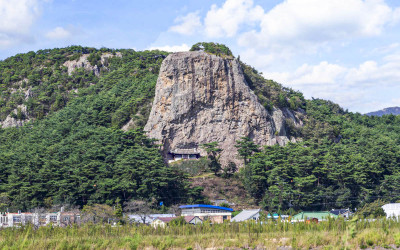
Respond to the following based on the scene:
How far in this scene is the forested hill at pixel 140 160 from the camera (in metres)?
39.8

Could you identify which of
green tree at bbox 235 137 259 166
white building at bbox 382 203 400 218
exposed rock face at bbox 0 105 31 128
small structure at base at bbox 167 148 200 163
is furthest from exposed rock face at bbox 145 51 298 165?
exposed rock face at bbox 0 105 31 128

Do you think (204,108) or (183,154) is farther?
(204,108)

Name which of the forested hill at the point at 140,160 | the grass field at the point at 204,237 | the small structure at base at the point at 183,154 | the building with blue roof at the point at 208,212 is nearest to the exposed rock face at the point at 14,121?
the forested hill at the point at 140,160

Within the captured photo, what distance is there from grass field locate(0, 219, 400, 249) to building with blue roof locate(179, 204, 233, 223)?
1320cm

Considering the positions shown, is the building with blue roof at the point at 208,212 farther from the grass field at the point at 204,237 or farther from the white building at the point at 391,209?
the grass field at the point at 204,237

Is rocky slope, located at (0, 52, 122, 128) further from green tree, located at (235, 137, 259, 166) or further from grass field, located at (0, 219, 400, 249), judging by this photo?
grass field, located at (0, 219, 400, 249)

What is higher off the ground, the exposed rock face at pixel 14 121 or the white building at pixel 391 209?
the exposed rock face at pixel 14 121

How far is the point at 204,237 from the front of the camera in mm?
20000

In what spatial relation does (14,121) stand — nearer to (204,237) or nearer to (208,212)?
(208,212)

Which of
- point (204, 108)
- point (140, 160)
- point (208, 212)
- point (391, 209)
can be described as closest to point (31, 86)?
point (204, 108)

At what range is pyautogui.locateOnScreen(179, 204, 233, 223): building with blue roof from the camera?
35031 mm

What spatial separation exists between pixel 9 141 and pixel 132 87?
651 inches

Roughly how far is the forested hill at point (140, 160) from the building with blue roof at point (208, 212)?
419 centimetres

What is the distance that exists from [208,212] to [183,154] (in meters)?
14.4
